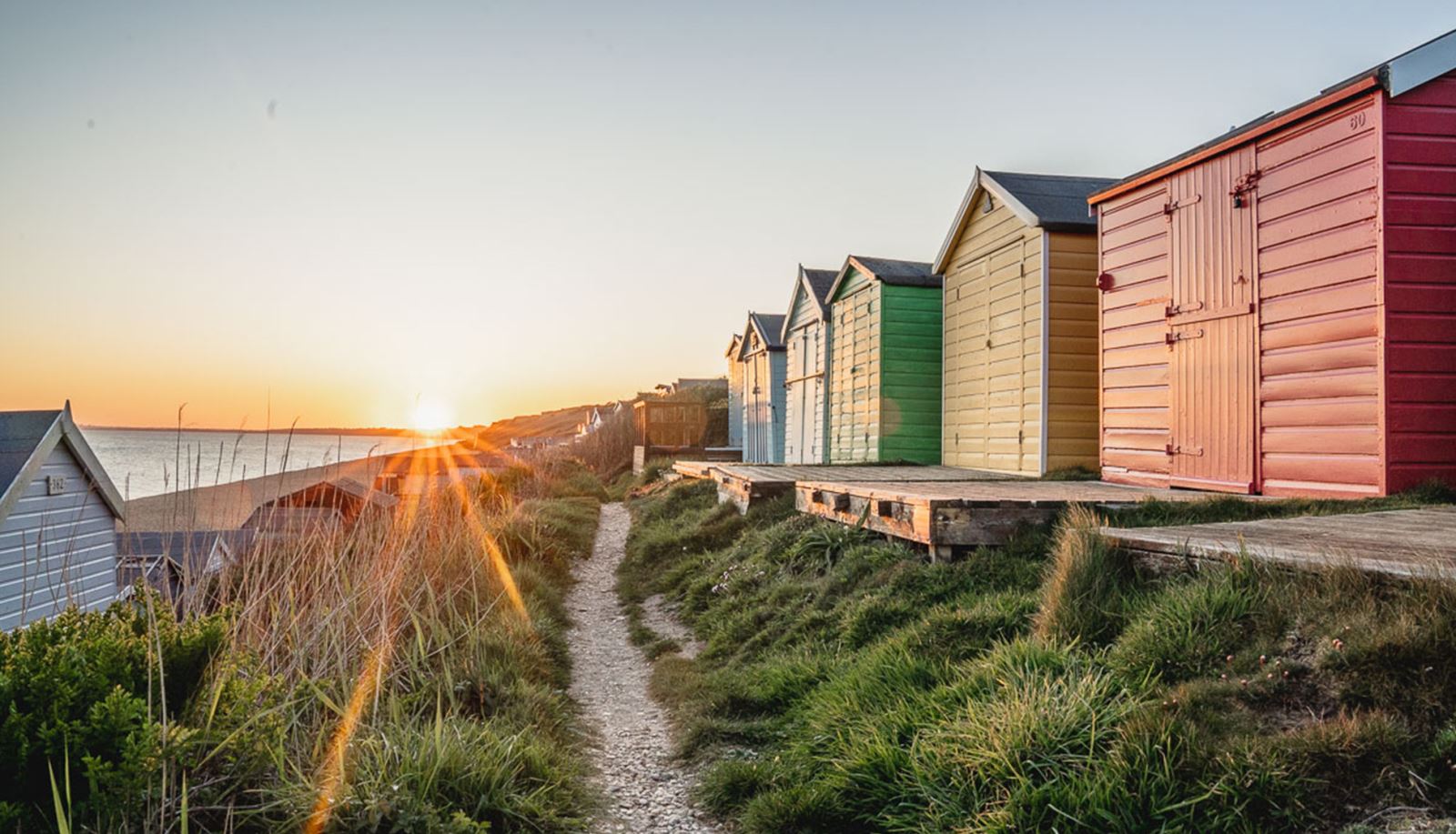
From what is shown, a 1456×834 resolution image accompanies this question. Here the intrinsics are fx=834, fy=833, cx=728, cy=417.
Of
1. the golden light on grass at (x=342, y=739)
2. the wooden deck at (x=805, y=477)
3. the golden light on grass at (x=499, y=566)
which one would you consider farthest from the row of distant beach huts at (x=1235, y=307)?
the golden light on grass at (x=342, y=739)

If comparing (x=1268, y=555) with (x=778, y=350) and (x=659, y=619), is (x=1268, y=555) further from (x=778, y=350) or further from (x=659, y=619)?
(x=778, y=350)

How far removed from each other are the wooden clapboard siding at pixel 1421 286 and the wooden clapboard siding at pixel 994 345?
4418mm

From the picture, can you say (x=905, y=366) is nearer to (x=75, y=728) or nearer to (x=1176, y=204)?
(x=1176, y=204)

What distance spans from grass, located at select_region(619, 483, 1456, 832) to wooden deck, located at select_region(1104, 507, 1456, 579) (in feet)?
0.31

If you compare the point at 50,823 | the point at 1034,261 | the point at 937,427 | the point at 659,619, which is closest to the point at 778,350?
the point at 937,427

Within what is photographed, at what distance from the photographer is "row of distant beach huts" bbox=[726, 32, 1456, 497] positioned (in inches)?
237

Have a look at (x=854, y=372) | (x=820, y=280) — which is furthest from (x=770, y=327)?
(x=854, y=372)

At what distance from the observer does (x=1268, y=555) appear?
351cm

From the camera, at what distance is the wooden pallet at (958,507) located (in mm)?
5863

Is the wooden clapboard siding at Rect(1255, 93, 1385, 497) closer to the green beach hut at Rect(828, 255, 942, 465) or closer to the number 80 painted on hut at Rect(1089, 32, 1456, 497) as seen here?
the number 80 painted on hut at Rect(1089, 32, 1456, 497)

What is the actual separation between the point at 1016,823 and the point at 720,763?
6.22ft

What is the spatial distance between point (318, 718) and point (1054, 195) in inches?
414

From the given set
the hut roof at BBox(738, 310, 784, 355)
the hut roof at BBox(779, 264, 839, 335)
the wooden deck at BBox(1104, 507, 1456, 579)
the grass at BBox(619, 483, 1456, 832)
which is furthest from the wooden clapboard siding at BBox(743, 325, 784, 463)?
the wooden deck at BBox(1104, 507, 1456, 579)

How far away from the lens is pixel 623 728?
5.43 m
